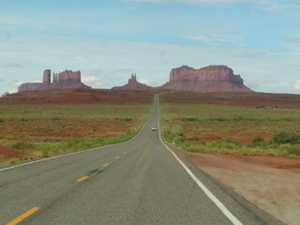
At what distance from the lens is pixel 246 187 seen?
51.3 feet

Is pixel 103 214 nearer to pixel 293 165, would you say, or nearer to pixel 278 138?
pixel 293 165

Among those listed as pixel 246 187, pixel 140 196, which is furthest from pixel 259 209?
pixel 246 187

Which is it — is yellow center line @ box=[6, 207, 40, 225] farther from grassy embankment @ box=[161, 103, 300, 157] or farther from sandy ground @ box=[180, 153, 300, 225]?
grassy embankment @ box=[161, 103, 300, 157]

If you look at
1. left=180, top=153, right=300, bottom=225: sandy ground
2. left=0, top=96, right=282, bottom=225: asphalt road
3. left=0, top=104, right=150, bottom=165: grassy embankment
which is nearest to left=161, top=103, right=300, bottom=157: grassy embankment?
left=0, top=104, right=150, bottom=165: grassy embankment

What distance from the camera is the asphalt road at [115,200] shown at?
937 centimetres

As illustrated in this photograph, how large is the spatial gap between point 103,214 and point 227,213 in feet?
7.11

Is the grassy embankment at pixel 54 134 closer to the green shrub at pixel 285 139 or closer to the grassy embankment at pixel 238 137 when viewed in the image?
the grassy embankment at pixel 238 137

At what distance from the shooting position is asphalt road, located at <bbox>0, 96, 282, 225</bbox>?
30.7ft

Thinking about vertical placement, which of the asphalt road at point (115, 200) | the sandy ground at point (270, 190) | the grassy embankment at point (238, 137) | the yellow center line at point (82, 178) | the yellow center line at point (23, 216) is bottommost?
the grassy embankment at point (238, 137)

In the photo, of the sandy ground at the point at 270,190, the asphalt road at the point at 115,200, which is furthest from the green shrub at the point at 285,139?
the asphalt road at the point at 115,200

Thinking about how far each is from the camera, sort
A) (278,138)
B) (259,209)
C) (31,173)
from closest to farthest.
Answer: (259,209), (31,173), (278,138)

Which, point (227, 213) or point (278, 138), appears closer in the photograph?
point (227, 213)

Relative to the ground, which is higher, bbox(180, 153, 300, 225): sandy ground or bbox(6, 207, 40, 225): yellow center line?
bbox(6, 207, 40, 225): yellow center line

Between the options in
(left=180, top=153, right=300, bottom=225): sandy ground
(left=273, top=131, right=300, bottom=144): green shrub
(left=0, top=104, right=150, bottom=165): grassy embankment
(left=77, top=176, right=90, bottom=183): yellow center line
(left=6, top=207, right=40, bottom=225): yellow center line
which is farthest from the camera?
(left=273, top=131, right=300, bottom=144): green shrub
